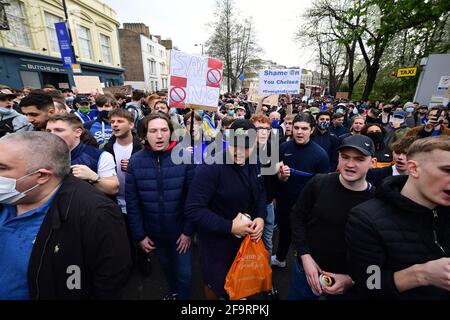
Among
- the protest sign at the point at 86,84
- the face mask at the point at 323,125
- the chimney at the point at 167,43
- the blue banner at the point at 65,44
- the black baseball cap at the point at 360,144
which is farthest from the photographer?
the chimney at the point at 167,43

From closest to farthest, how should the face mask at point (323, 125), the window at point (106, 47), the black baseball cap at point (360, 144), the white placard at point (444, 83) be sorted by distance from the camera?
the black baseball cap at point (360, 144) < the face mask at point (323, 125) < the white placard at point (444, 83) < the window at point (106, 47)

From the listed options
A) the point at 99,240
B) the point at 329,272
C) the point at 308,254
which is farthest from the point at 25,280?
the point at 329,272

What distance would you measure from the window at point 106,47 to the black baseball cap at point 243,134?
26952 mm

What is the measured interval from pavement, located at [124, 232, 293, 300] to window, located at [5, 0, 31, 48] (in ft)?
56.7

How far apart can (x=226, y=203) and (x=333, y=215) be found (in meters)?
0.89

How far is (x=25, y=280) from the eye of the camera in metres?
1.41

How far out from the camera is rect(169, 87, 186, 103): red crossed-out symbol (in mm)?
3293

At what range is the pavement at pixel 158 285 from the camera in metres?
2.86

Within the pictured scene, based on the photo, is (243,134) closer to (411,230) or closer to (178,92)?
(411,230)

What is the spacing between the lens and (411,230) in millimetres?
1306

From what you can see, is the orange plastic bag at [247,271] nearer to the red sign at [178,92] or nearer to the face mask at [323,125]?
the red sign at [178,92]

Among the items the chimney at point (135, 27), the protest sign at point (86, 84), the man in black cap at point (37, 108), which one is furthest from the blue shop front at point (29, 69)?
the chimney at point (135, 27)

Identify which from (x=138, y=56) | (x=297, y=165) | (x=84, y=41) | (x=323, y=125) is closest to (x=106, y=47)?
(x=84, y=41)

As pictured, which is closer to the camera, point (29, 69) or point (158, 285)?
point (158, 285)
